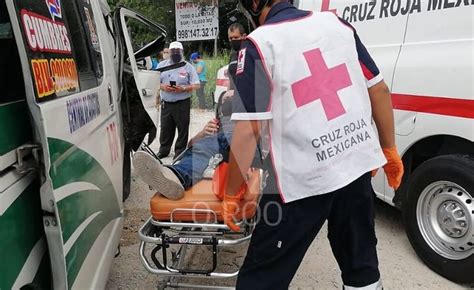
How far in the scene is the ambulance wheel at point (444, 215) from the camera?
2.85m

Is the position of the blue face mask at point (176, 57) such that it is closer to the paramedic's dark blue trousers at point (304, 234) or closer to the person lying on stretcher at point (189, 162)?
the person lying on stretcher at point (189, 162)

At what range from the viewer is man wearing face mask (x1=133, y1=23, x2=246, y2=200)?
254 cm

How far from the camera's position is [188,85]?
21.2 ft

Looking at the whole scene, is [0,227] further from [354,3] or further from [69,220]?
[354,3]

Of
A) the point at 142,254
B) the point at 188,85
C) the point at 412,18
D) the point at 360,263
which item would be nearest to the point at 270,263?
the point at 360,263

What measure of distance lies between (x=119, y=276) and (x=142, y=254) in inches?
32.7

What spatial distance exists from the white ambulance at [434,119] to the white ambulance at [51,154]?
2155 millimetres

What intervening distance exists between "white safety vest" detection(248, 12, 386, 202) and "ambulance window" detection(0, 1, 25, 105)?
91 cm

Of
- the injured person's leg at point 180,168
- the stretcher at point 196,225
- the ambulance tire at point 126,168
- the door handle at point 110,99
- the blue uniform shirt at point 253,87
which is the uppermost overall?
the blue uniform shirt at point 253,87

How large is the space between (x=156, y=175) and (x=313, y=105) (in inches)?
43.9

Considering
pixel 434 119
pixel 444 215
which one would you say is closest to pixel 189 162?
pixel 434 119

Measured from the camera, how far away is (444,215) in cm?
304

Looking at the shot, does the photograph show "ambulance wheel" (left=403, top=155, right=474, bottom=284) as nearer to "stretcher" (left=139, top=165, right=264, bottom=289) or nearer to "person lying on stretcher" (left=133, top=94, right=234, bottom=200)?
"stretcher" (left=139, top=165, right=264, bottom=289)

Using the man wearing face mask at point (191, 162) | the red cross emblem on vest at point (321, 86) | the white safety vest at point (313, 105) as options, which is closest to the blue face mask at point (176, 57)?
the man wearing face mask at point (191, 162)
